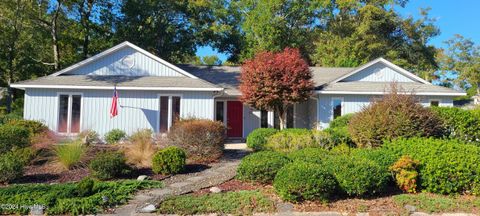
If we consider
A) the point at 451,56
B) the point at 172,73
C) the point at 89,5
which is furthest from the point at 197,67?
the point at 451,56

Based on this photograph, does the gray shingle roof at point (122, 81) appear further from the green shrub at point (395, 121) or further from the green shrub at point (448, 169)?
the green shrub at point (448, 169)

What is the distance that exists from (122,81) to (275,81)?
7.10m

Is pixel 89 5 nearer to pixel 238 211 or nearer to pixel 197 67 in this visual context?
pixel 197 67

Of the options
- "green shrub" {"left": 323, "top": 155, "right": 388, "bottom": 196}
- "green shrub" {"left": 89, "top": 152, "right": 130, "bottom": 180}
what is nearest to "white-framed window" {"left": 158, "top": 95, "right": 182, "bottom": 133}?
"green shrub" {"left": 89, "top": 152, "right": 130, "bottom": 180}

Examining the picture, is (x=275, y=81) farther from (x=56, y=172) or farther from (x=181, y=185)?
(x=56, y=172)

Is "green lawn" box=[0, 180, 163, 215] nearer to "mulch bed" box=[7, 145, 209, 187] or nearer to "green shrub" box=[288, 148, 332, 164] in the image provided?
"mulch bed" box=[7, 145, 209, 187]

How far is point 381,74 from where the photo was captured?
17.6 metres

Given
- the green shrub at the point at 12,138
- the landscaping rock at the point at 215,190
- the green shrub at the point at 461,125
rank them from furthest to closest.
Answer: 1. the green shrub at the point at 461,125
2. the green shrub at the point at 12,138
3. the landscaping rock at the point at 215,190

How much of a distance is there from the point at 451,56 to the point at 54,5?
50156mm

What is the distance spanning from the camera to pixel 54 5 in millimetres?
23469

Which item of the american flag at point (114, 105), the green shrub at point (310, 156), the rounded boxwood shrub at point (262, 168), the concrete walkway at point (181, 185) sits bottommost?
the concrete walkway at point (181, 185)

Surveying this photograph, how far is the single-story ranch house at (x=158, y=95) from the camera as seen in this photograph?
1445 cm

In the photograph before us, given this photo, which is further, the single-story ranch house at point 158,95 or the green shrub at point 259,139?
the single-story ranch house at point 158,95

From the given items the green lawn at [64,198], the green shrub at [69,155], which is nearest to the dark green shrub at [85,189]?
the green lawn at [64,198]
